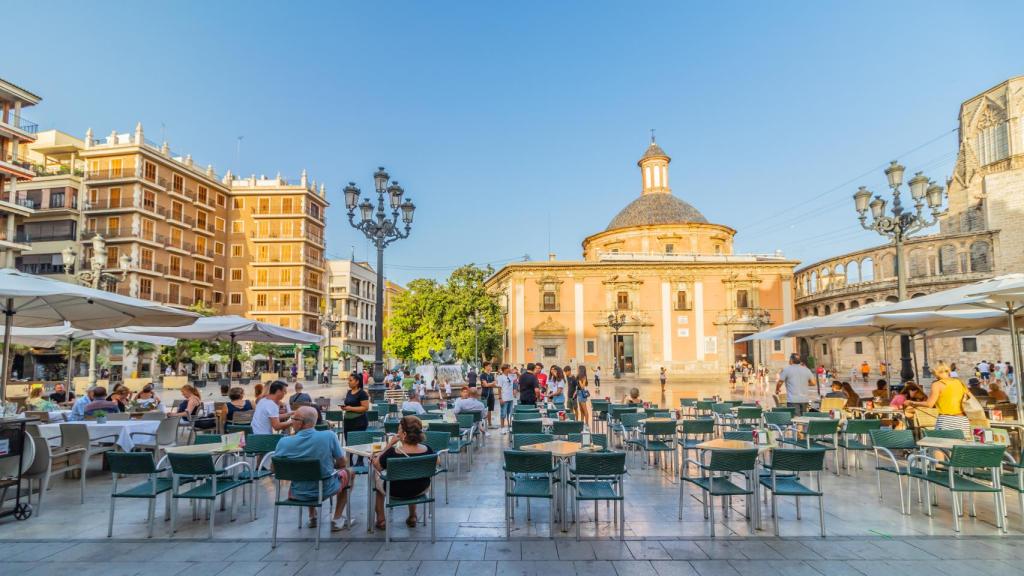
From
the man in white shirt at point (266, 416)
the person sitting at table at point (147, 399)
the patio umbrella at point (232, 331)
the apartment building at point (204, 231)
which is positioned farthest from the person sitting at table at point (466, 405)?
the apartment building at point (204, 231)

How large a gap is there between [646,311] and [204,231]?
124ft

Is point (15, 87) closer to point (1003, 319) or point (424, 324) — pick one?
point (424, 324)

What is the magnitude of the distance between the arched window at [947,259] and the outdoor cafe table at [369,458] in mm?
47268

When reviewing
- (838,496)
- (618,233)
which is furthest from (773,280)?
(838,496)

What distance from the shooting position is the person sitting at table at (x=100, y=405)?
9577 mm

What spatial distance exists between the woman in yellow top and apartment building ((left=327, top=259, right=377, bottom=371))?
5655 cm

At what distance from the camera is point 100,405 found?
977 cm

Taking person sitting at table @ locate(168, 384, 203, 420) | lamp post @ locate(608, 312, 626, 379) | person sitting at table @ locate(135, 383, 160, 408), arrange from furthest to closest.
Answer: lamp post @ locate(608, 312, 626, 379) → person sitting at table @ locate(135, 383, 160, 408) → person sitting at table @ locate(168, 384, 203, 420)

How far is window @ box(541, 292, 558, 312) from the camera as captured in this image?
41.0 meters

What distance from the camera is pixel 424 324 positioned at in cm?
3869

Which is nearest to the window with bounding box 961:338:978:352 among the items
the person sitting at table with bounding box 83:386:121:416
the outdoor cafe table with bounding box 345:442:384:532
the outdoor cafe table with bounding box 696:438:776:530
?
the outdoor cafe table with bounding box 696:438:776:530

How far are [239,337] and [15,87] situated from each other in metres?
30.3

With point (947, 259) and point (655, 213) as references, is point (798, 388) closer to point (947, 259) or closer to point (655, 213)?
point (655, 213)

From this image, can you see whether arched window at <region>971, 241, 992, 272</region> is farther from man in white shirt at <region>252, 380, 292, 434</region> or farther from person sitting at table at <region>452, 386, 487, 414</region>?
man in white shirt at <region>252, 380, 292, 434</region>
